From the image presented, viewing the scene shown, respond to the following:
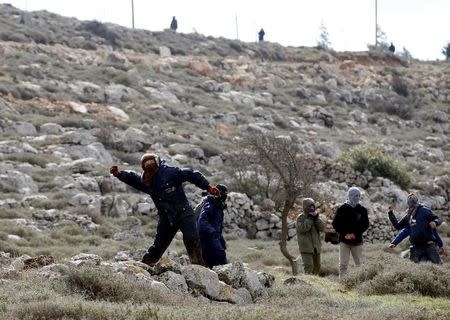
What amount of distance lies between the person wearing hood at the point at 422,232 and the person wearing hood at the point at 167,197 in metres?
3.97

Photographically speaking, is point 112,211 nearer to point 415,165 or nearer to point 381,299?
point 381,299

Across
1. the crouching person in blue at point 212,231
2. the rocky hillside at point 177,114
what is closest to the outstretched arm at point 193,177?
the crouching person in blue at point 212,231

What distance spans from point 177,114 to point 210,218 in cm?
2471

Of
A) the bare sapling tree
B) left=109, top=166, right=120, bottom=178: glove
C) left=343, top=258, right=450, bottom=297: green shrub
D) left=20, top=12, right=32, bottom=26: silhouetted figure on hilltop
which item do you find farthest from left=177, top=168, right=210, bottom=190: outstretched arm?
left=20, top=12, right=32, bottom=26: silhouetted figure on hilltop

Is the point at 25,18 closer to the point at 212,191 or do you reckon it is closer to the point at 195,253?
the point at 195,253

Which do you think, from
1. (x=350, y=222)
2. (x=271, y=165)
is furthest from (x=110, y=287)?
(x=271, y=165)

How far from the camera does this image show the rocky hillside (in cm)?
1839

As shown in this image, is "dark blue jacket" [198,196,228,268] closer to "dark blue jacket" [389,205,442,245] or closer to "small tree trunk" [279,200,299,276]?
"small tree trunk" [279,200,299,276]

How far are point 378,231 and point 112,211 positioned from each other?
24.5 ft

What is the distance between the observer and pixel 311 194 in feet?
64.3

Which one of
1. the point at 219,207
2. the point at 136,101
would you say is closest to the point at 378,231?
the point at 219,207

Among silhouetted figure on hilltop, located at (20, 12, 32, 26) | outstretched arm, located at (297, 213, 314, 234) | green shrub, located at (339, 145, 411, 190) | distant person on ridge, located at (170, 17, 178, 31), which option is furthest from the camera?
distant person on ridge, located at (170, 17, 178, 31)

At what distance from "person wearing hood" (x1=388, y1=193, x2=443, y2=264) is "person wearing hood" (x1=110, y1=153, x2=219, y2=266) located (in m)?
3.97

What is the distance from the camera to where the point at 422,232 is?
407 inches
